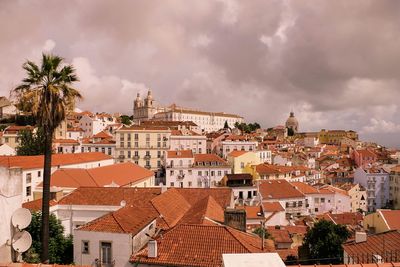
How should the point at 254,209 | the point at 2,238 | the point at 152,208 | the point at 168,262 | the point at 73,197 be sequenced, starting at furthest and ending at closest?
the point at 254,209 → the point at 73,197 → the point at 152,208 → the point at 168,262 → the point at 2,238

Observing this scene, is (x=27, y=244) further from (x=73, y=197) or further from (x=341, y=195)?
(x=341, y=195)

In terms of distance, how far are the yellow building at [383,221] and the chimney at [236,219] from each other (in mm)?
17763

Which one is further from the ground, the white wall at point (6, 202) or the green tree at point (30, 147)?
the green tree at point (30, 147)

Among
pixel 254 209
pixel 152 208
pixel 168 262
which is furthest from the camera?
pixel 254 209

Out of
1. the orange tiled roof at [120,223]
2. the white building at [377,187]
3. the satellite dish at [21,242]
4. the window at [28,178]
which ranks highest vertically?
the satellite dish at [21,242]

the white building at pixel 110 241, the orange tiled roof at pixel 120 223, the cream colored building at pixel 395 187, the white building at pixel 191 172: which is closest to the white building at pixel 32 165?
the orange tiled roof at pixel 120 223

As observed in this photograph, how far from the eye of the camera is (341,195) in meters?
61.4

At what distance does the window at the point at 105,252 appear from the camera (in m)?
16.1

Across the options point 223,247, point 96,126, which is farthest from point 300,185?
point 96,126

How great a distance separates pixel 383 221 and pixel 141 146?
51.3 metres

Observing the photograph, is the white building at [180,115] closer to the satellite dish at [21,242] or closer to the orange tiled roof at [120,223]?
the orange tiled roof at [120,223]

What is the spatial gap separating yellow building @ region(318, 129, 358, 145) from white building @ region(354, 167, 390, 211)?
383 ft

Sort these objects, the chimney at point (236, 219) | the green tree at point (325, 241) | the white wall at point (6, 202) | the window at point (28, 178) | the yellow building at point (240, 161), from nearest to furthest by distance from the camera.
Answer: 1. the white wall at point (6, 202)
2. the chimney at point (236, 219)
3. the green tree at point (325, 241)
4. the window at point (28, 178)
5. the yellow building at point (240, 161)

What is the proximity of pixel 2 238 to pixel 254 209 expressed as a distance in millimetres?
37990
